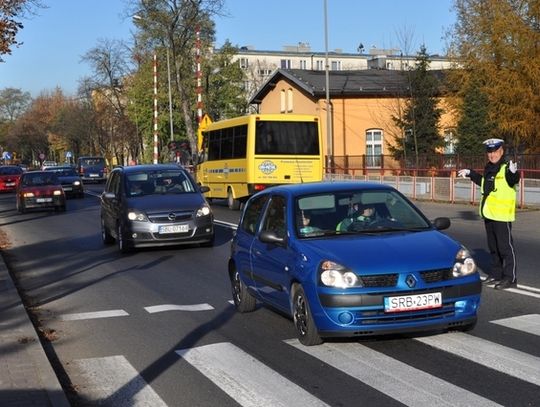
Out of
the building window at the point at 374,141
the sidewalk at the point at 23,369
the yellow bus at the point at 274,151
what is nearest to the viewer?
the sidewalk at the point at 23,369

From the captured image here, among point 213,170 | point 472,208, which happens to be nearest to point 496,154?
point 472,208

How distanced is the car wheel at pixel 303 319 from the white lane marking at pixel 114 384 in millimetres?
1484

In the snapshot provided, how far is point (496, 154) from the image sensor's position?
31.3 feet

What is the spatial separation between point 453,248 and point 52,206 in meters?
23.9

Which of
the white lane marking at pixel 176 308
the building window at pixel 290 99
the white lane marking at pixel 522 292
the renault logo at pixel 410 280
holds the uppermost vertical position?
the building window at pixel 290 99

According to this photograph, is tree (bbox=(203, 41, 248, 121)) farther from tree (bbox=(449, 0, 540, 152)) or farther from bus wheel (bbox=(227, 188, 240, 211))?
bus wheel (bbox=(227, 188, 240, 211))

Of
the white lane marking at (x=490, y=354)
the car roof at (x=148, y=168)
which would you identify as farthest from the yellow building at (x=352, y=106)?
the white lane marking at (x=490, y=354)

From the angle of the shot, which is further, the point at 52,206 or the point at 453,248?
the point at 52,206

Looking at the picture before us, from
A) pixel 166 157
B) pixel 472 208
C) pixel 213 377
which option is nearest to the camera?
pixel 213 377

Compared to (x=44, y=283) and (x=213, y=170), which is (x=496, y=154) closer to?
(x=44, y=283)

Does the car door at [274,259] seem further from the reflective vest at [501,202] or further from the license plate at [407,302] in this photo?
the reflective vest at [501,202]

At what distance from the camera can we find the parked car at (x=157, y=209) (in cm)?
1427

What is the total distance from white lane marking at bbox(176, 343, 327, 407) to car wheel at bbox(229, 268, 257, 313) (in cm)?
141

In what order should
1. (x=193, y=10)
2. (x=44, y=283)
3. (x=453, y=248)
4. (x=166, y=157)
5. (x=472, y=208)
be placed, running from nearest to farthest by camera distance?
(x=453, y=248) < (x=44, y=283) < (x=472, y=208) < (x=193, y=10) < (x=166, y=157)
